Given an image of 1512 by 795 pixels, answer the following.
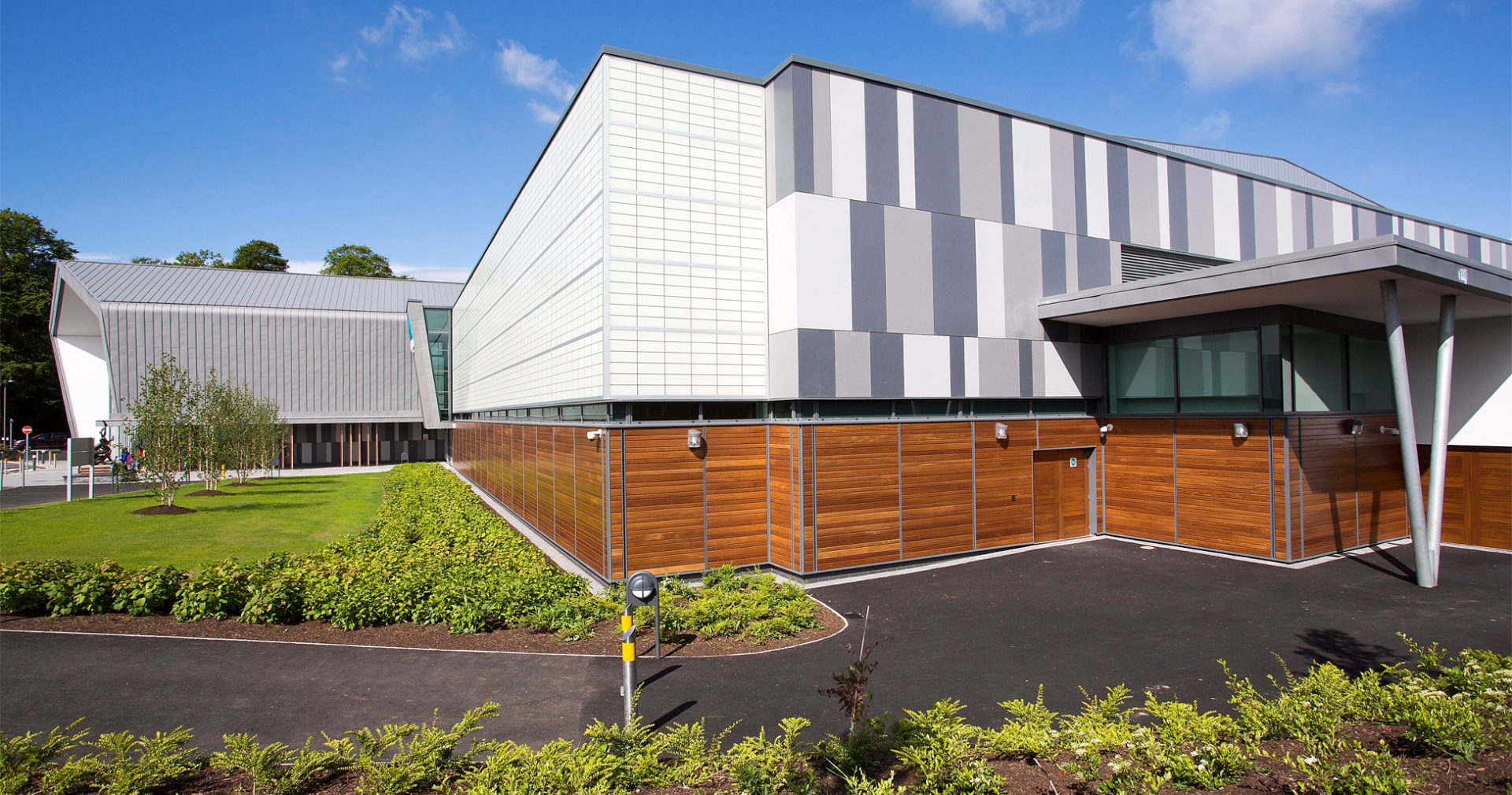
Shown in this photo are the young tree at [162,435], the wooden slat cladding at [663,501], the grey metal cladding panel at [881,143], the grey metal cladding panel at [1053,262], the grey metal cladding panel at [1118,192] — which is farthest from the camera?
the young tree at [162,435]

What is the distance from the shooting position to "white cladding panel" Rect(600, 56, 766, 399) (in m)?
→ 11.8

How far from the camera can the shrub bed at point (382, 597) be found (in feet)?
31.4

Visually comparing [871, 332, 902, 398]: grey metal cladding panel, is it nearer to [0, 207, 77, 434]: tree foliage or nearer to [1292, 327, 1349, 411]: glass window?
[1292, 327, 1349, 411]: glass window

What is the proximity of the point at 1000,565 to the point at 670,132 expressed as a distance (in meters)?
9.62

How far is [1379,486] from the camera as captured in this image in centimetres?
1502

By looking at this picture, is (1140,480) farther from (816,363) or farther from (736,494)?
(736,494)

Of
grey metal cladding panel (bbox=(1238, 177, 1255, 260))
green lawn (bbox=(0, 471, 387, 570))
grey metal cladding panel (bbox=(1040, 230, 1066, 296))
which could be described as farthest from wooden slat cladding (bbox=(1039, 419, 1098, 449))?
green lawn (bbox=(0, 471, 387, 570))

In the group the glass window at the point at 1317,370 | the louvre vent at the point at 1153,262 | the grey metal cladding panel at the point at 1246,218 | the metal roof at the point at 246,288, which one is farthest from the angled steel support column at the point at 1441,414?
the metal roof at the point at 246,288

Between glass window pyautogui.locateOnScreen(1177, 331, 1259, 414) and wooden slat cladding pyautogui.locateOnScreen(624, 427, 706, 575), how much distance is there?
9.85 metres

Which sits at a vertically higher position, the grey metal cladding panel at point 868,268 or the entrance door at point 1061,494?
the grey metal cladding panel at point 868,268

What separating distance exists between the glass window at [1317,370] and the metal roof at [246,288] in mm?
40632

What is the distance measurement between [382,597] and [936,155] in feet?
Answer: 39.0

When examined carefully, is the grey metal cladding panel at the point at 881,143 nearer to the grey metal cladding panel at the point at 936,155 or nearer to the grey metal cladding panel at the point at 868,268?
the grey metal cladding panel at the point at 868,268

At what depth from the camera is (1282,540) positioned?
13086mm
